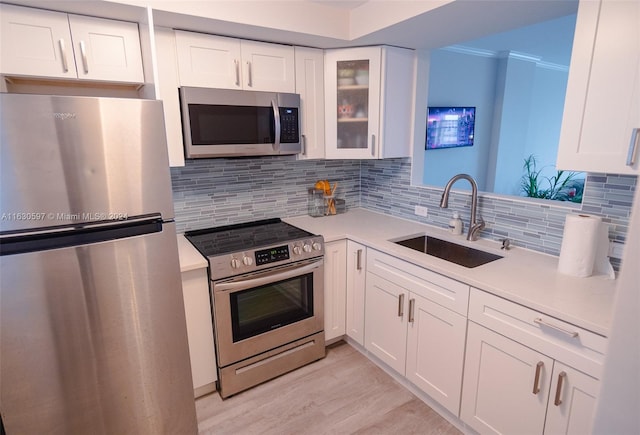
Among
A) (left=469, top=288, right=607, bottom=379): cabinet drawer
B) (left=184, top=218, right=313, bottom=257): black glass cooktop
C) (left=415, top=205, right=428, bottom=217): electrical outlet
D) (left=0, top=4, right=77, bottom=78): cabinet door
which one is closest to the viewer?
(left=469, top=288, right=607, bottom=379): cabinet drawer

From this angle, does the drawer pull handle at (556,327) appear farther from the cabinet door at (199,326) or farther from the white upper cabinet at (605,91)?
the cabinet door at (199,326)

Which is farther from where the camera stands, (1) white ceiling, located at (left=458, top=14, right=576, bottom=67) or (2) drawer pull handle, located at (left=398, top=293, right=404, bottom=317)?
Answer: (1) white ceiling, located at (left=458, top=14, right=576, bottom=67)

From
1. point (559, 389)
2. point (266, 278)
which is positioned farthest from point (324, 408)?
point (559, 389)

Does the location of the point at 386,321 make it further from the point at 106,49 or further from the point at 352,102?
the point at 106,49

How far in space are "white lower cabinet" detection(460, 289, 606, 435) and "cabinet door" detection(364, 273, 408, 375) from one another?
44 centimetres

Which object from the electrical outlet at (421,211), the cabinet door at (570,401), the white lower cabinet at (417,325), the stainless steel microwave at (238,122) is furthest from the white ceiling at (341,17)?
the cabinet door at (570,401)

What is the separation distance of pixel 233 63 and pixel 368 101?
96 centimetres

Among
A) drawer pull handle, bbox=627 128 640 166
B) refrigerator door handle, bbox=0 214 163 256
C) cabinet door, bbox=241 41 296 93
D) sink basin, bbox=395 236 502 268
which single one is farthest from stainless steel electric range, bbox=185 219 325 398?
drawer pull handle, bbox=627 128 640 166

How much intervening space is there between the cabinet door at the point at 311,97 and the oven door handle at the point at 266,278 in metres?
0.80

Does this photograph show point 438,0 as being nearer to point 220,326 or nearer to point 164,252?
point 164,252

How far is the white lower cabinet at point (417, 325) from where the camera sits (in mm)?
1749

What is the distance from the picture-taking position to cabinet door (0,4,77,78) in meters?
1.48

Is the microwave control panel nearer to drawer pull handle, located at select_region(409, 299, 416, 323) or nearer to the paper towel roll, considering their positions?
drawer pull handle, located at select_region(409, 299, 416, 323)

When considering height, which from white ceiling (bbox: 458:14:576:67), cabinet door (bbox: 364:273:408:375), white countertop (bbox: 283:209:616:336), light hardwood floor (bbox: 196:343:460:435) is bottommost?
light hardwood floor (bbox: 196:343:460:435)
